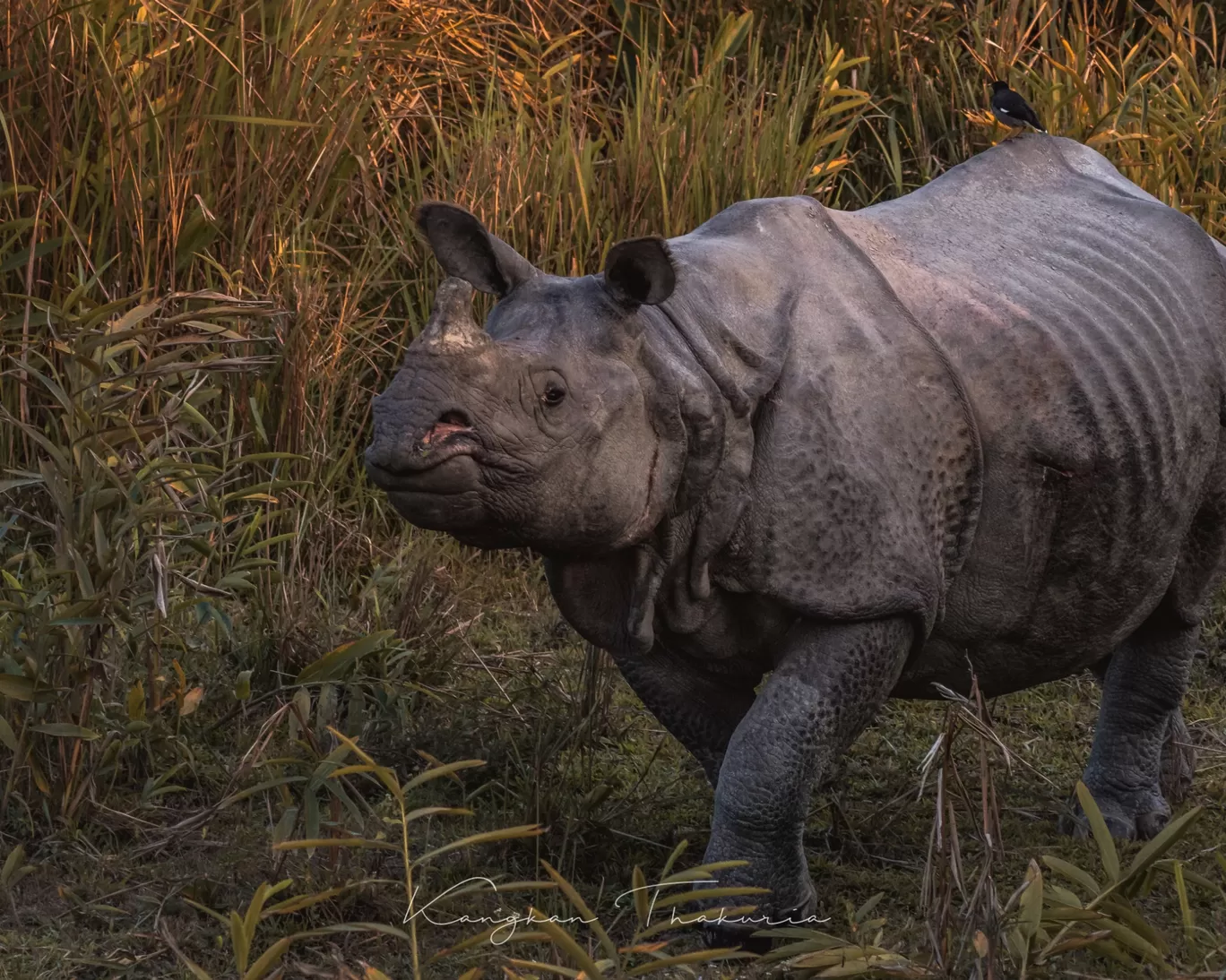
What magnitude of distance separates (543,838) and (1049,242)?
1501 millimetres

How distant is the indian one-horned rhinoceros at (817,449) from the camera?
10.3ft

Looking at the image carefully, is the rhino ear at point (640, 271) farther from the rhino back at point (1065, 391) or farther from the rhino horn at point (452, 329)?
the rhino back at point (1065, 391)

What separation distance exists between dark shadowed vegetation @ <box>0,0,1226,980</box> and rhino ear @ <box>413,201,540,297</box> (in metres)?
0.57

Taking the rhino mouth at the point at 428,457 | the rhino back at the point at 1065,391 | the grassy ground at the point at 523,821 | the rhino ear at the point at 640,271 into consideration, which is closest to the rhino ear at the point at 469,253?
the rhino ear at the point at 640,271

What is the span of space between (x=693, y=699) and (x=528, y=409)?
2.87ft

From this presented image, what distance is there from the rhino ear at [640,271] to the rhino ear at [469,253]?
18cm

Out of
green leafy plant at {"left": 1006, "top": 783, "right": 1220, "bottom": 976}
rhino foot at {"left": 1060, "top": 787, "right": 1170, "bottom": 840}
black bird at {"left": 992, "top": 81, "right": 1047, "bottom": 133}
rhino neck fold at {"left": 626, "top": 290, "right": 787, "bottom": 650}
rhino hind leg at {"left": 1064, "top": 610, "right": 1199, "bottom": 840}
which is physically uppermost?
rhino neck fold at {"left": 626, "top": 290, "right": 787, "bottom": 650}

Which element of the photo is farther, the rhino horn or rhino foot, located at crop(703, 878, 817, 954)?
rhino foot, located at crop(703, 878, 817, 954)

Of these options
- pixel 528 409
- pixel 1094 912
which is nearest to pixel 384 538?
pixel 528 409

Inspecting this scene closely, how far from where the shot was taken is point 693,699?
3752 mm

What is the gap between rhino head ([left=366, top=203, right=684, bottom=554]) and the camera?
3.02 metres

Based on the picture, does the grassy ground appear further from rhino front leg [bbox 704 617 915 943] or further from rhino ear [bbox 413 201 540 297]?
rhino ear [bbox 413 201 540 297]

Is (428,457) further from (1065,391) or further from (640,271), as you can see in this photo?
(1065,391)

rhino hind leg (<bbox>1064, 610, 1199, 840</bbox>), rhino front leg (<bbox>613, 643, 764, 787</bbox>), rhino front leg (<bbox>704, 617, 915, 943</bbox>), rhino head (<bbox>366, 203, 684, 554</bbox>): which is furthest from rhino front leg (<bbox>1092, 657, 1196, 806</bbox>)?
rhino head (<bbox>366, 203, 684, 554</bbox>)
